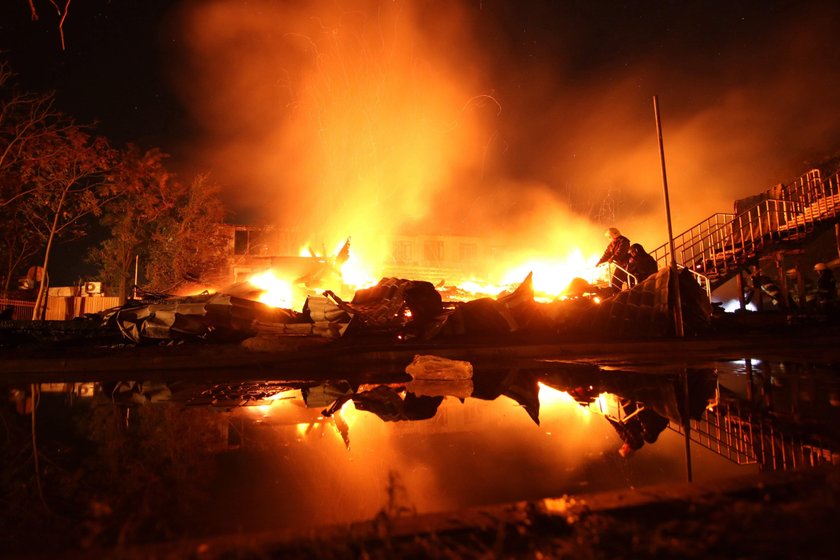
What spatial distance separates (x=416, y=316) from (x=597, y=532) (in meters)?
8.49

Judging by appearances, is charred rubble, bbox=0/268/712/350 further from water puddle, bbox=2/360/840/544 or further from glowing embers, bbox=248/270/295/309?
water puddle, bbox=2/360/840/544

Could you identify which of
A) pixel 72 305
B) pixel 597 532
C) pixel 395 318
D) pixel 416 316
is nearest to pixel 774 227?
pixel 416 316

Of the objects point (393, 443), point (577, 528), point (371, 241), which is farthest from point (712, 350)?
point (371, 241)

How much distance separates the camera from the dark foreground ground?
5.34 ft

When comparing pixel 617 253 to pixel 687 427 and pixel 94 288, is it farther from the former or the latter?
pixel 94 288

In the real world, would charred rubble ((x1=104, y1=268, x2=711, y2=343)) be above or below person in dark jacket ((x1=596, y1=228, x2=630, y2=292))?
below

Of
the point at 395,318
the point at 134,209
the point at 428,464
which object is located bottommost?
the point at 428,464

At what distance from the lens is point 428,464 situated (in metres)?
2.94

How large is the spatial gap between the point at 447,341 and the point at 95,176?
21255mm

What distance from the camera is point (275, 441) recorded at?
3510 millimetres

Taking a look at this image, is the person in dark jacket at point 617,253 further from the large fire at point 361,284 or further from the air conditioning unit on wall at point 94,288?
the air conditioning unit on wall at point 94,288

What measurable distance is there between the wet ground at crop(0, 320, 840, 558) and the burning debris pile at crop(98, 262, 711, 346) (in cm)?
262

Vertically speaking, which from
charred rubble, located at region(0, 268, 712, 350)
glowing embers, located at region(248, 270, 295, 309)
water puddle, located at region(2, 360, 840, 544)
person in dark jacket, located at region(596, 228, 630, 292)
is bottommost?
water puddle, located at region(2, 360, 840, 544)

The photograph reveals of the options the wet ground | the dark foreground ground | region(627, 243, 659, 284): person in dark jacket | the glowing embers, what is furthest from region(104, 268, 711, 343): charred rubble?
the dark foreground ground
